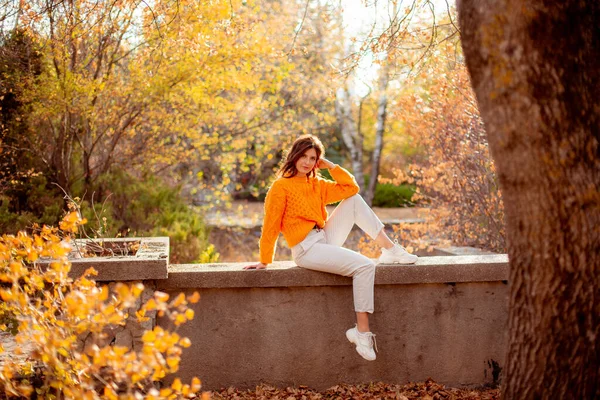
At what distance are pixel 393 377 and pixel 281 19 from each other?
330 inches

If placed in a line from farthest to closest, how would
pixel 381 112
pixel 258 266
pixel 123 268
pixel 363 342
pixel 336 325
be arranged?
1. pixel 381 112
2. pixel 336 325
3. pixel 258 266
4. pixel 363 342
5. pixel 123 268

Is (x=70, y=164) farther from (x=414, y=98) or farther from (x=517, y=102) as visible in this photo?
(x=517, y=102)

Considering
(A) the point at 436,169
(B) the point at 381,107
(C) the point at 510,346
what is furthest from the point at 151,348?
(B) the point at 381,107

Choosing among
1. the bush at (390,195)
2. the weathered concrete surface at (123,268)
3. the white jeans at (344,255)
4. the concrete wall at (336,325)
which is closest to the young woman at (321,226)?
the white jeans at (344,255)

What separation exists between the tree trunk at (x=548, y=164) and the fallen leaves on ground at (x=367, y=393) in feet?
5.56

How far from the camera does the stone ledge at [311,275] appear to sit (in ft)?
15.1

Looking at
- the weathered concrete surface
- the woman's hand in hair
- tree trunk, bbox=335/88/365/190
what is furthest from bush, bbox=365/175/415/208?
the weathered concrete surface

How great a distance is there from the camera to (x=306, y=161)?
489cm

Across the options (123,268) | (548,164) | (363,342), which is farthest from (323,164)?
(548,164)

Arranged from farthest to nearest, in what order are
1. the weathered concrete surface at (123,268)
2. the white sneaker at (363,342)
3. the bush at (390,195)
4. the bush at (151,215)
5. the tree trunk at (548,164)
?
1. the bush at (390,195)
2. the bush at (151,215)
3. the white sneaker at (363,342)
4. the weathered concrete surface at (123,268)
5. the tree trunk at (548,164)

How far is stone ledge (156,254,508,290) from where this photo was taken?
15.1 ft

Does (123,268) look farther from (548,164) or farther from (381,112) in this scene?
(381,112)

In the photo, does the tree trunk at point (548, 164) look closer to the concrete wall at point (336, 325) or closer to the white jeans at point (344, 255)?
the white jeans at point (344, 255)

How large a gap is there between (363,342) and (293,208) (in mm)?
997
